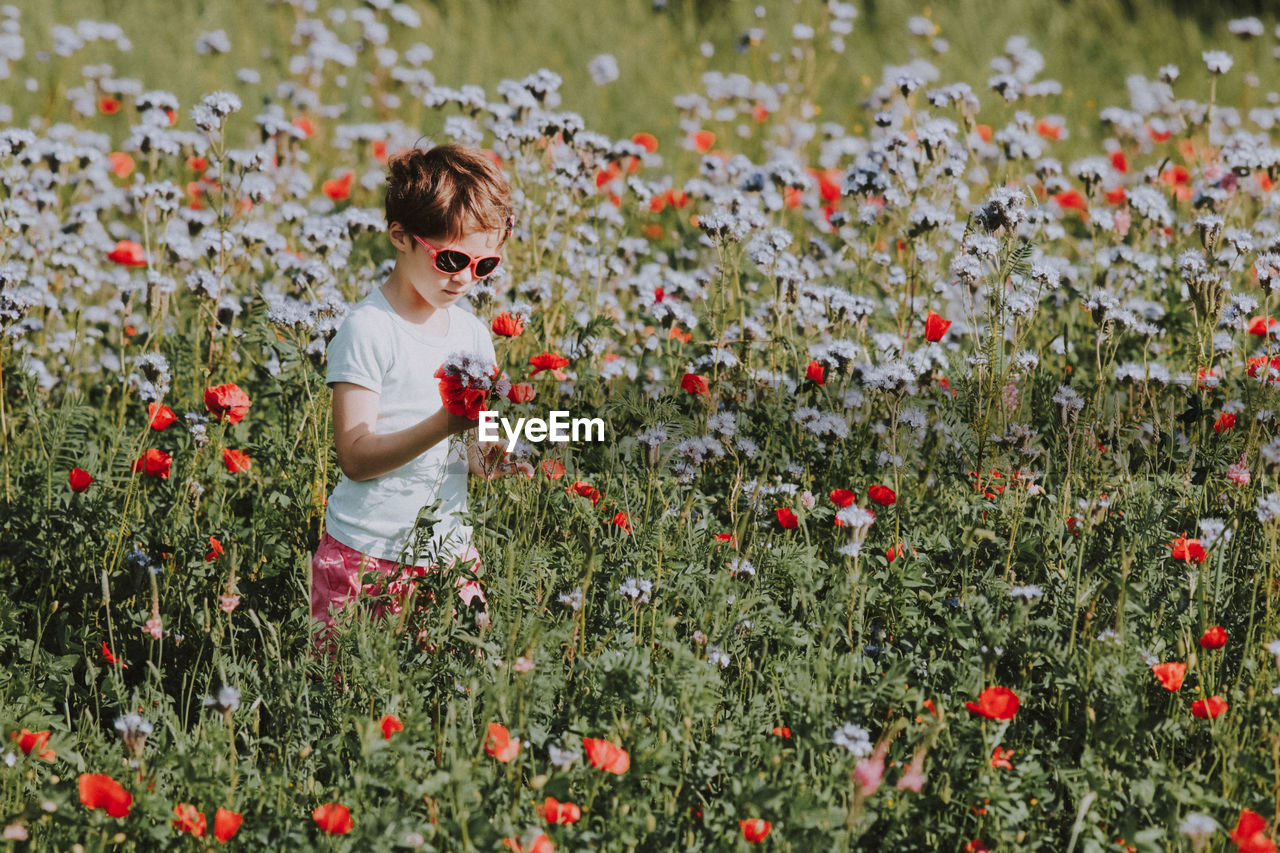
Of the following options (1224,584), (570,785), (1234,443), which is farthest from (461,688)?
(1234,443)

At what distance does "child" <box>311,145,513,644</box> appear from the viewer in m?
2.90

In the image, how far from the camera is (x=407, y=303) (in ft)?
10.1

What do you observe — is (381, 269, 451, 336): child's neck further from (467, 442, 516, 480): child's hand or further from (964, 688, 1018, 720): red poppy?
(964, 688, 1018, 720): red poppy

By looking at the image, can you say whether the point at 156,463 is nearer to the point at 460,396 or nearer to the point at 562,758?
the point at 460,396

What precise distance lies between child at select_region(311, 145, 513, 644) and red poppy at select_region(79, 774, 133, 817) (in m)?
0.79

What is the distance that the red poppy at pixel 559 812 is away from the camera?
7.11 feet

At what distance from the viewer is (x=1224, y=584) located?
10.1 ft

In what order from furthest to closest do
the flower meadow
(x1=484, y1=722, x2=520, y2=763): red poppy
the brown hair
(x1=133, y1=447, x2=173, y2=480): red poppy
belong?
(x1=133, y1=447, x2=173, y2=480): red poppy < the brown hair < the flower meadow < (x1=484, y1=722, x2=520, y2=763): red poppy

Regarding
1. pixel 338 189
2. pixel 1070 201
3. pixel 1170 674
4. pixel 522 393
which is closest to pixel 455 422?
pixel 522 393

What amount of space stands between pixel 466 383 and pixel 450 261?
1.82 feet

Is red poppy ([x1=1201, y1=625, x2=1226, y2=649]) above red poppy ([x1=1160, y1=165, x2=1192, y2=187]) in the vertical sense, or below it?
below

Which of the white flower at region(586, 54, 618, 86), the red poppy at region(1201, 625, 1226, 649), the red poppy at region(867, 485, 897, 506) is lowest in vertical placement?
the red poppy at region(1201, 625, 1226, 649)

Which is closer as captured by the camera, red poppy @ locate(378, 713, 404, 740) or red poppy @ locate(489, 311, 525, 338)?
red poppy @ locate(378, 713, 404, 740)

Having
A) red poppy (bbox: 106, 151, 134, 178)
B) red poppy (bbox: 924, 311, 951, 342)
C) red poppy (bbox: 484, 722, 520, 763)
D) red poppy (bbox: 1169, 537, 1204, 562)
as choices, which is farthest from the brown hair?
red poppy (bbox: 106, 151, 134, 178)
